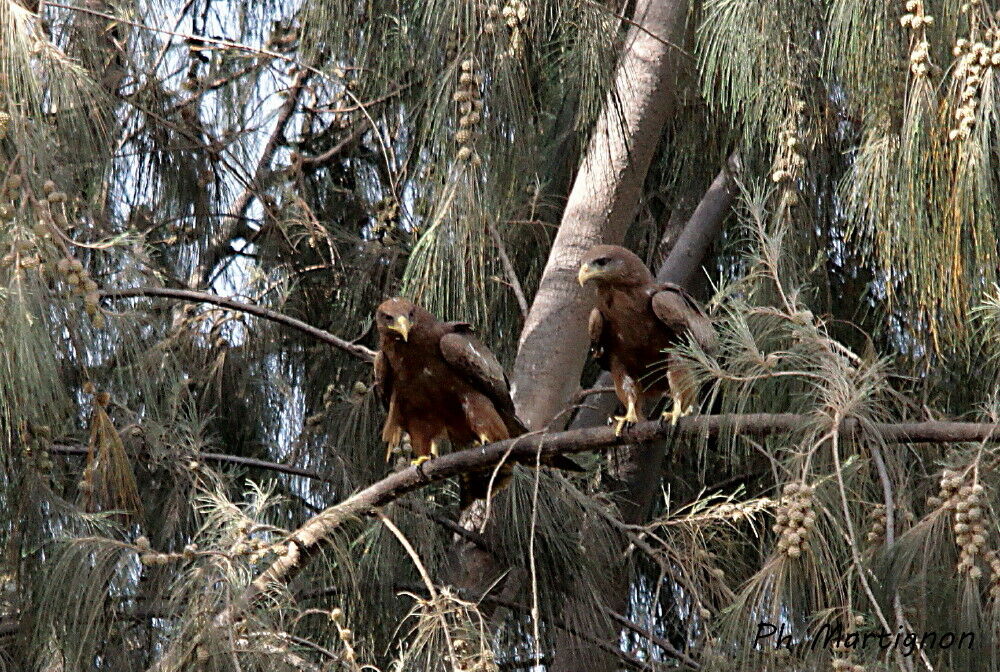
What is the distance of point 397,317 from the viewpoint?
399cm

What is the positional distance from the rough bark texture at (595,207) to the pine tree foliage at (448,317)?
0.41ft

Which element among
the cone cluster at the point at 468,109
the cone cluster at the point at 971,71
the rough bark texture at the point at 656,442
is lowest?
the rough bark texture at the point at 656,442

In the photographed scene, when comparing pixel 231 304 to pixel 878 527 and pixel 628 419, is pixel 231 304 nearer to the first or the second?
pixel 628 419

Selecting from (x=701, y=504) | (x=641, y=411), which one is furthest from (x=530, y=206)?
(x=701, y=504)

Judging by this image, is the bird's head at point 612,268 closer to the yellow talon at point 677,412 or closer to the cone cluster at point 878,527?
the yellow talon at point 677,412

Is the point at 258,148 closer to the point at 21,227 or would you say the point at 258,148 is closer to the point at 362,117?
the point at 362,117

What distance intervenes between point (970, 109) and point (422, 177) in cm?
161

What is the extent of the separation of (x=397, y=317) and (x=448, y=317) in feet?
1.23

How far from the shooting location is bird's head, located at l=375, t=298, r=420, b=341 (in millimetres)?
3971

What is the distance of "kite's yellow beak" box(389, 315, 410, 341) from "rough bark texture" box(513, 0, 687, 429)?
0.62 metres

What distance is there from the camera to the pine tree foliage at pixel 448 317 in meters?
2.88

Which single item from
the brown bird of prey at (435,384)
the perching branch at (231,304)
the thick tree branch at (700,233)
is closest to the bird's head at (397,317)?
the brown bird of prey at (435,384)
